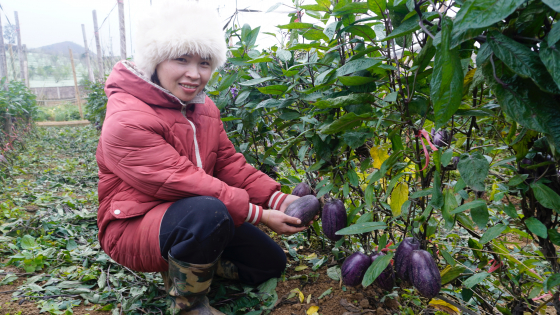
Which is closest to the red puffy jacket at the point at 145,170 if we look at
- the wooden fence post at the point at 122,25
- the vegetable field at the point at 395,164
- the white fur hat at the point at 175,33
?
the white fur hat at the point at 175,33

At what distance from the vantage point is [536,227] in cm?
86

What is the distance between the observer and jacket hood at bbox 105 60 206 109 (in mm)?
1497

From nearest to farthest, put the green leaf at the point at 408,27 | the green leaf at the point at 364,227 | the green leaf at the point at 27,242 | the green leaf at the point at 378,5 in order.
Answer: the green leaf at the point at 408,27 → the green leaf at the point at 378,5 → the green leaf at the point at 364,227 → the green leaf at the point at 27,242

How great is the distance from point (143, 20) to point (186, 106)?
0.40 m

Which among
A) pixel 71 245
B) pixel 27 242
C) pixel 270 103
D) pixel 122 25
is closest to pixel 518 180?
pixel 270 103

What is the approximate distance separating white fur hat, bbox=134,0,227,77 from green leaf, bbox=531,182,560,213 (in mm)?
1224

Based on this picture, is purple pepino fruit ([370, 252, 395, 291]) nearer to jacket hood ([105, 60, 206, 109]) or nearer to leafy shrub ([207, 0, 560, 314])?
leafy shrub ([207, 0, 560, 314])

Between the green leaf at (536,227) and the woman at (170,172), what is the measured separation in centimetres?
80

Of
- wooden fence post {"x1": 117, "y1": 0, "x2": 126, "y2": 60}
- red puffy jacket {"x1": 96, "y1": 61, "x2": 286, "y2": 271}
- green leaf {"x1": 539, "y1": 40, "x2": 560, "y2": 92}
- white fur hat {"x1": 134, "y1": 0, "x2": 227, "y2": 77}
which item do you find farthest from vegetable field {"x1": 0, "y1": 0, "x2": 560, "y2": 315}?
wooden fence post {"x1": 117, "y1": 0, "x2": 126, "y2": 60}

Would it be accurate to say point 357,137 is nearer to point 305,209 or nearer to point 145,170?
point 305,209

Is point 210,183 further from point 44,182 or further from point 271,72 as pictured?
point 44,182

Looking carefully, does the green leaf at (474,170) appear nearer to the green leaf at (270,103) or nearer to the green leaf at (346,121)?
the green leaf at (346,121)

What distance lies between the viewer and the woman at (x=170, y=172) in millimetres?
1381

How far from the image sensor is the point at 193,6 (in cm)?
153
